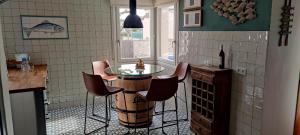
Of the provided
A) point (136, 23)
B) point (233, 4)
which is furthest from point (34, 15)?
point (233, 4)

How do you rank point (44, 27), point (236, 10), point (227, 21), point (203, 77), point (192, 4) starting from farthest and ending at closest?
point (44, 27) → point (192, 4) → point (203, 77) → point (227, 21) → point (236, 10)

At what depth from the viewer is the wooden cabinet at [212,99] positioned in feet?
8.90

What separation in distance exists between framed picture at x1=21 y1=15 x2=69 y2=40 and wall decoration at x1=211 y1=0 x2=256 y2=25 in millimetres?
2641

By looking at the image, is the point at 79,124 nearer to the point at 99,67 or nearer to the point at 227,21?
the point at 99,67

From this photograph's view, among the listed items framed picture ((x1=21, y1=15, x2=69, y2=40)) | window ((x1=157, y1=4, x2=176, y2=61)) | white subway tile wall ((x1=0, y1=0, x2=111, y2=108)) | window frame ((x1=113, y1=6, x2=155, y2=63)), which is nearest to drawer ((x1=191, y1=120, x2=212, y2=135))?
window ((x1=157, y1=4, x2=176, y2=61))

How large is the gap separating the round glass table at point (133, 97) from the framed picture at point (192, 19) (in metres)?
0.86

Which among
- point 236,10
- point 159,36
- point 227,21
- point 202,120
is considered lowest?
point 202,120

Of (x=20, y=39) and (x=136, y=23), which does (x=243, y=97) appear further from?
(x=20, y=39)

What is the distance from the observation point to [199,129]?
3.09 meters

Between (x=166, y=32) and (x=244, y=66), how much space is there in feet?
7.29

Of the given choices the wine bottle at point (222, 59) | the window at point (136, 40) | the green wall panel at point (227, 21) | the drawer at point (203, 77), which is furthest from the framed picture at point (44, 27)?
the wine bottle at point (222, 59)

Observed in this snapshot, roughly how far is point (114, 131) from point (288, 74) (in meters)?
2.36

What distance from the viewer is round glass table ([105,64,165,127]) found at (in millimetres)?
3131

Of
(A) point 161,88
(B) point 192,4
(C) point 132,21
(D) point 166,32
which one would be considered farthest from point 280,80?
(D) point 166,32
